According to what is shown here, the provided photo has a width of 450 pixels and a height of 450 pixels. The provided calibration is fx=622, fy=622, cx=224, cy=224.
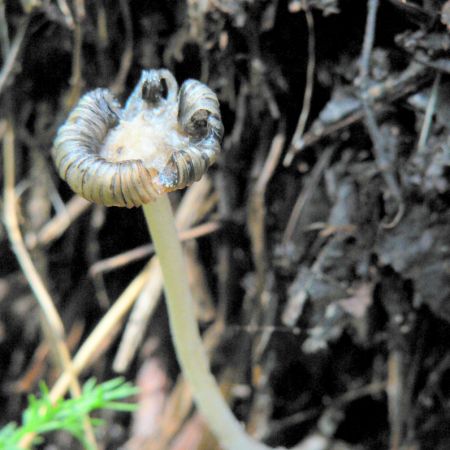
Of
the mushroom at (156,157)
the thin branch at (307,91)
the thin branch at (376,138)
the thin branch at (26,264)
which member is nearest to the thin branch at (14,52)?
the thin branch at (26,264)

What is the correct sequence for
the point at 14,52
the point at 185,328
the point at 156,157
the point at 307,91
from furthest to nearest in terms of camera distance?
1. the point at 14,52
2. the point at 307,91
3. the point at 185,328
4. the point at 156,157

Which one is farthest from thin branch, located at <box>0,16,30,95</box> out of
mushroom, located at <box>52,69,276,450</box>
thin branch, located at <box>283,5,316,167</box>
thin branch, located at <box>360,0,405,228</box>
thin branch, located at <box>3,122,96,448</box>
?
Answer: thin branch, located at <box>360,0,405,228</box>

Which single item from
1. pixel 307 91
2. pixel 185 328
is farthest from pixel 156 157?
pixel 307 91

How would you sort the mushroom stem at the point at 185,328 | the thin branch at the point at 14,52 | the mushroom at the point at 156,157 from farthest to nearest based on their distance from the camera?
1. the thin branch at the point at 14,52
2. the mushroom stem at the point at 185,328
3. the mushroom at the point at 156,157

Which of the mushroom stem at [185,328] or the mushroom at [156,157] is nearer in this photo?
the mushroom at [156,157]

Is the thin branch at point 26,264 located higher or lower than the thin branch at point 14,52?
lower

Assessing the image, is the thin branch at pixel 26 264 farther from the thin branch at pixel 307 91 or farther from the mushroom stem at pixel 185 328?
the thin branch at pixel 307 91

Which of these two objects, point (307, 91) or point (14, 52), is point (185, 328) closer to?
point (307, 91)

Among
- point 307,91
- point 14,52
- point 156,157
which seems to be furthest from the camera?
point 14,52
